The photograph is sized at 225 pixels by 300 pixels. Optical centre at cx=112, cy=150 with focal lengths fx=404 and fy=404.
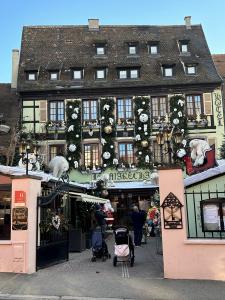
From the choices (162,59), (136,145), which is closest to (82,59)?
(162,59)

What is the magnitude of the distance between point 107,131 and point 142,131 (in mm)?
2325

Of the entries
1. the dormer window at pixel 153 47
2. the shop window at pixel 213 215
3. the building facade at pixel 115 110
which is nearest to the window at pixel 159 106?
the building facade at pixel 115 110

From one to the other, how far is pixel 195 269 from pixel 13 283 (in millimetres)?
4095

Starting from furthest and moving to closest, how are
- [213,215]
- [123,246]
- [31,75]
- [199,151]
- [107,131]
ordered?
[31,75] → [107,131] → [199,151] → [123,246] → [213,215]

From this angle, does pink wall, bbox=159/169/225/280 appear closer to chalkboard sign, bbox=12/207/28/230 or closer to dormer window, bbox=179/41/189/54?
chalkboard sign, bbox=12/207/28/230

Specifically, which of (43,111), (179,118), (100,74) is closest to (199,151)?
(179,118)

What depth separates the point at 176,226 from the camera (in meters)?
9.39

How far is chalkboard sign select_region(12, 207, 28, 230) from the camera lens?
34.1 feet

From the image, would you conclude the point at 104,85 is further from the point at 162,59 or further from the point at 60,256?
the point at 60,256

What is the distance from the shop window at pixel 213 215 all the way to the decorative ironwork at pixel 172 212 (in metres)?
0.79

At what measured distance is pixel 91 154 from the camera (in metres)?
26.9

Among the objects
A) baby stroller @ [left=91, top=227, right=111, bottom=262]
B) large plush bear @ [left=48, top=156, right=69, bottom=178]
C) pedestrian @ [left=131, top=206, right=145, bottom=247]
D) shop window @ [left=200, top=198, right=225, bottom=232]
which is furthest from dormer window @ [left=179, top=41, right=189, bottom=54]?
shop window @ [left=200, top=198, right=225, bottom=232]

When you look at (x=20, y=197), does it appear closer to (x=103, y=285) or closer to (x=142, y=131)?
(x=103, y=285)

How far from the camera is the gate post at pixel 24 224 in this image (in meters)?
10.2
